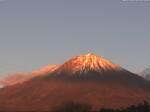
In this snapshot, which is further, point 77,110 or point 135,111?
point 77,110

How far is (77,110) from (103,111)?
168ft

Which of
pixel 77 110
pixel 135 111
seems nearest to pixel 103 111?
pixel 135 111

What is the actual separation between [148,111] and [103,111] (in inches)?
558

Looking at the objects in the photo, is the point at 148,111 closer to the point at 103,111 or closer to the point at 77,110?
the point at 103,111

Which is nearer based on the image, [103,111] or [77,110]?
[103,111]

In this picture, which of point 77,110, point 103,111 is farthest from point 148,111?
point 77,110

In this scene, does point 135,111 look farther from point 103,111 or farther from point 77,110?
point 77,110

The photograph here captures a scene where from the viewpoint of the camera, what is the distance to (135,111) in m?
132

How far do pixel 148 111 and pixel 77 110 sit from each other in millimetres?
55115

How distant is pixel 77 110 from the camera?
18362 centimetres

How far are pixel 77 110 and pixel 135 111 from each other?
5474 centimetres

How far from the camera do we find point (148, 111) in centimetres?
13350

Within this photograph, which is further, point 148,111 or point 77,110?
point 77,110

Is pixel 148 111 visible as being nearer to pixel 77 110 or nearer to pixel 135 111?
pixel 135 111
